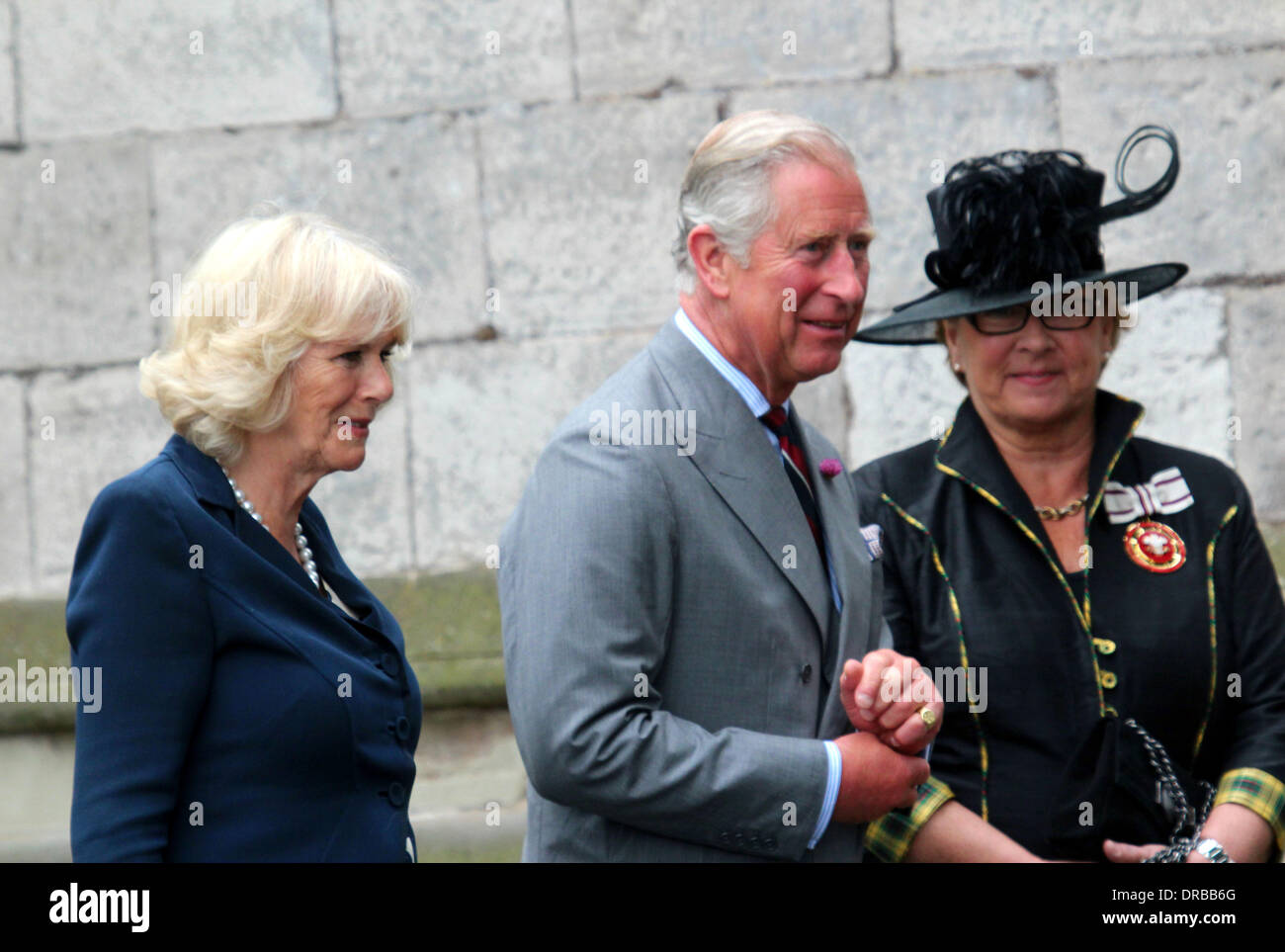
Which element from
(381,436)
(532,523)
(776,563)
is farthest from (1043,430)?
(381,436)

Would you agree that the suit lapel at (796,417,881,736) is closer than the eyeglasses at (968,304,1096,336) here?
Yes

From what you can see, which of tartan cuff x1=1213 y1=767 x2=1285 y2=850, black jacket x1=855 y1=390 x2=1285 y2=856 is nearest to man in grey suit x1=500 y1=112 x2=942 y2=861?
black jacket x1=855 y1=390 x2=1285 y2=856

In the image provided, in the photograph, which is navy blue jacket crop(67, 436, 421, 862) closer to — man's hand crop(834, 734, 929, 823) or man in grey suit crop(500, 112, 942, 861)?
man in grey suit crop(500, 112, 942, 861)

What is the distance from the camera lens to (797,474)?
2.48m

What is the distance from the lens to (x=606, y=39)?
447 centimetres

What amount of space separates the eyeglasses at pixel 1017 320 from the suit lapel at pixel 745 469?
749mm

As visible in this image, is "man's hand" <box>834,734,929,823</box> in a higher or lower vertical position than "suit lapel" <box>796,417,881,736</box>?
lower

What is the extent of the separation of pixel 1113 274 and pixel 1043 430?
32cm

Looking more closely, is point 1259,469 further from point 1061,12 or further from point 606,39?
point 606,39

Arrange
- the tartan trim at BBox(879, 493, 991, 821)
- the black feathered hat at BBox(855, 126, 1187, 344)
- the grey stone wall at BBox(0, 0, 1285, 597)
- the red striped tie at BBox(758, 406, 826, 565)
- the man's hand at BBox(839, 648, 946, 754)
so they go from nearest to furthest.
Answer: the man's hand at BBox(839, 648, 946, 754) → the red striped tie at BBox(758, 406, 826, 565) → the tartan trim at BBox(879, 493, 991, 821) → the black feathered hat at BBox(855, 126, 1187, 344) → the grey stone wall at BBox(0, 0, 1285, 597)


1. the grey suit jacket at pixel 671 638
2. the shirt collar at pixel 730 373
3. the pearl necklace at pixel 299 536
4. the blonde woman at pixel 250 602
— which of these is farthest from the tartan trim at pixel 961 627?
the pearl necklace at pixel 299 536

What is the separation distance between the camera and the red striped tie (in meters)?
2.45

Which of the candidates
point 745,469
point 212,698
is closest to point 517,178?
point 745,469

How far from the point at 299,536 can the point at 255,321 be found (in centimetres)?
38
